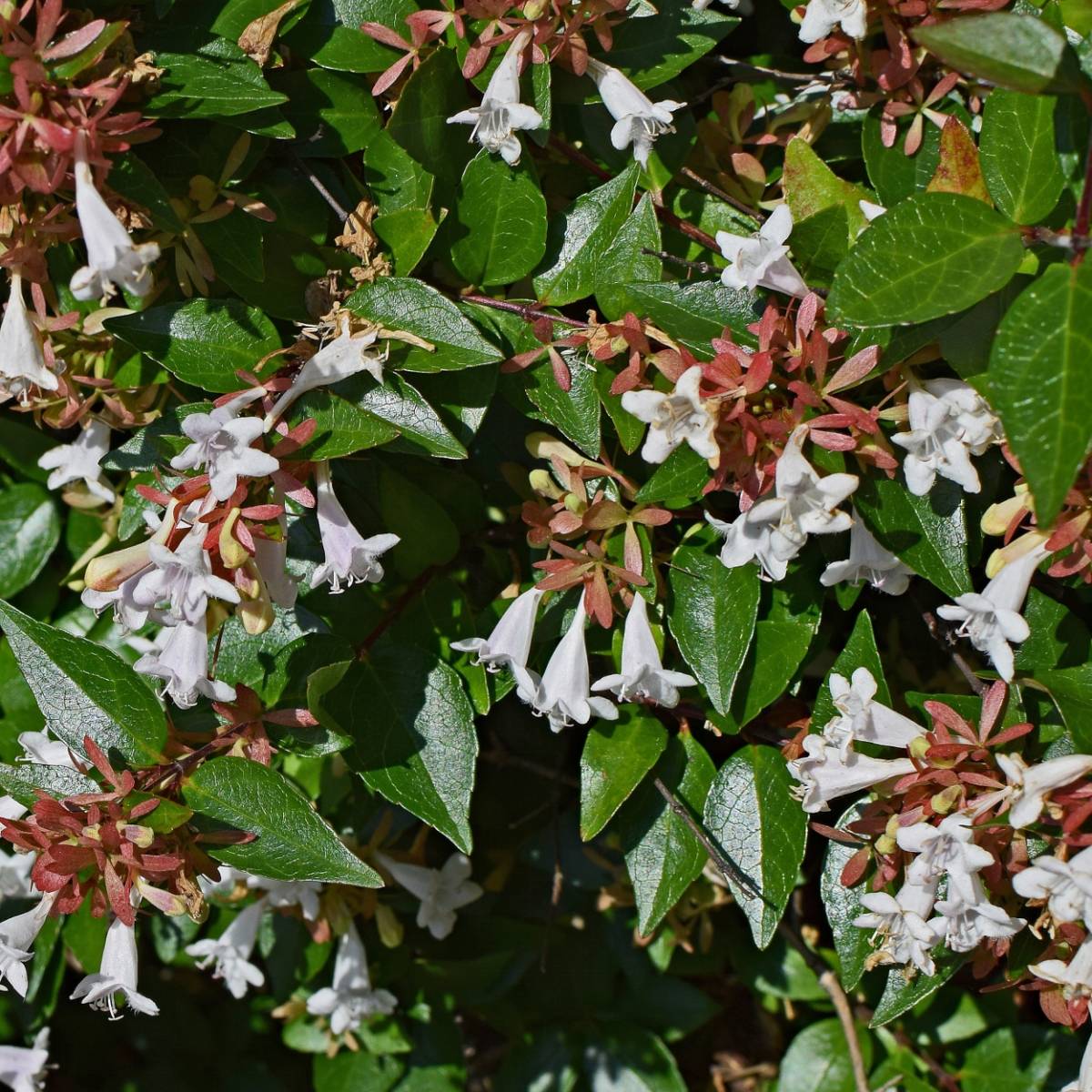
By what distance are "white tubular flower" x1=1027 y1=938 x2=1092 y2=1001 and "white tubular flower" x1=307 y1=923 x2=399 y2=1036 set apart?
1099mm

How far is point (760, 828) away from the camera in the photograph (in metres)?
1.46

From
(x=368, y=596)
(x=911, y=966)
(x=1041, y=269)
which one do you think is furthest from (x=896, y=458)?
(x=368, y=596)

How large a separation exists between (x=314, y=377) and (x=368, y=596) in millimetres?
468

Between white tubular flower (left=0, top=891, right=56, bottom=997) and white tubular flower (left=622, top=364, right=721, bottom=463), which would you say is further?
white tubular flower (left=0, top=891, right=56, bottom=997)

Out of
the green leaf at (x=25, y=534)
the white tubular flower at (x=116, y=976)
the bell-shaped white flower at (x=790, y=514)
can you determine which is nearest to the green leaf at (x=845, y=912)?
the bell-shaped white flower at (x=790, y=514)

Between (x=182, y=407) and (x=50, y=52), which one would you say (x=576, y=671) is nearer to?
(x=182, y=407)

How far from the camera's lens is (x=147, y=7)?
4.52 feet

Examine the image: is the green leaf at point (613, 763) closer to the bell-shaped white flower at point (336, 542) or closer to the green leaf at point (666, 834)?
the green leaf at point (666, 834)

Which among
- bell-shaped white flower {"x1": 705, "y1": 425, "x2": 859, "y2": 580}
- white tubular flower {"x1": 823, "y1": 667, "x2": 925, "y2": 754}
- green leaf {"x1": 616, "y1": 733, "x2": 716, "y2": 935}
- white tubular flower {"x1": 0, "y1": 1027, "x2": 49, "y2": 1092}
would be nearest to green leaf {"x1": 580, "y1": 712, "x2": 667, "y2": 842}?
green leaf {"x1": 616, "y1": 733, "x2": 716, "y2": 935}

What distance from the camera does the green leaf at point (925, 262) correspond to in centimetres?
105

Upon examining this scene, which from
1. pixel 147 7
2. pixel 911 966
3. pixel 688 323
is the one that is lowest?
pixel 911 966

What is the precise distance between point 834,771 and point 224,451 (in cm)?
79

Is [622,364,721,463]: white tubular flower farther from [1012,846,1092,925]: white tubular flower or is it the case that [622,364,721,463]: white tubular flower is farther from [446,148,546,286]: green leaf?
[1012,846,1092,925]: white tubular flower

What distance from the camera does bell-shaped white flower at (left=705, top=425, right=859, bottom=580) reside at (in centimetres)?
111
